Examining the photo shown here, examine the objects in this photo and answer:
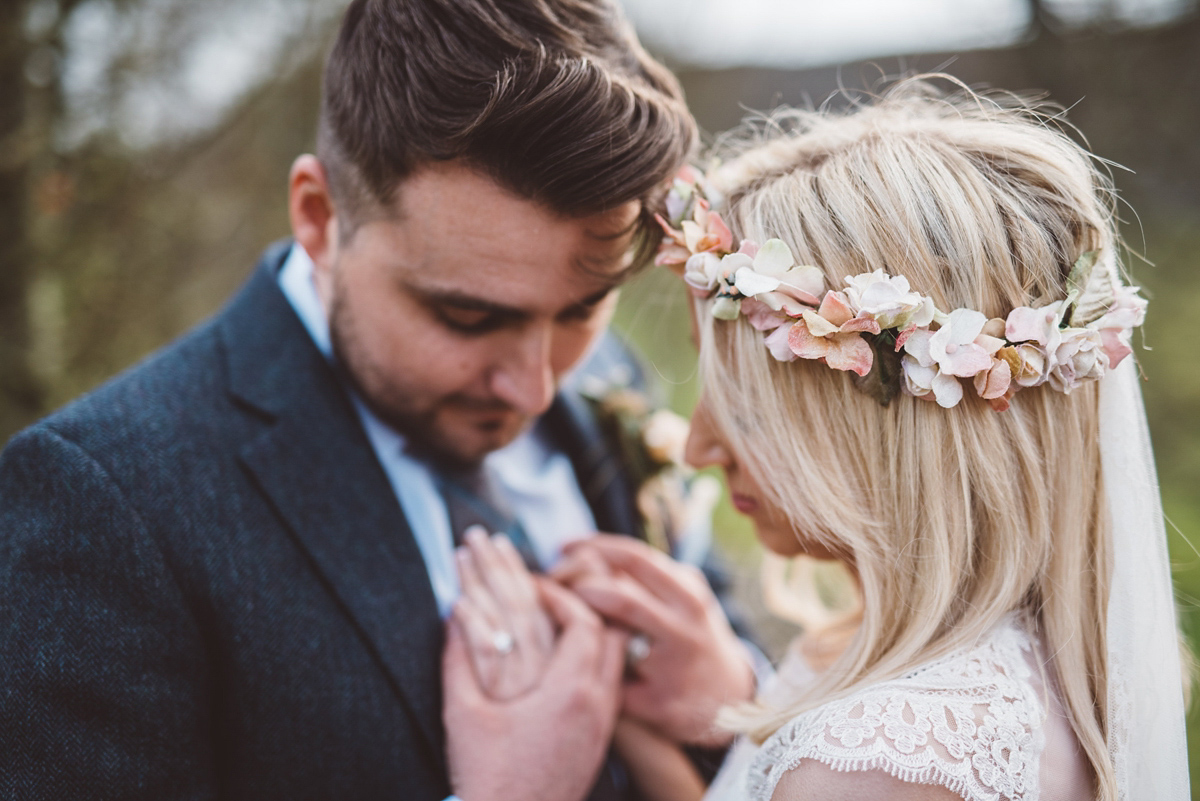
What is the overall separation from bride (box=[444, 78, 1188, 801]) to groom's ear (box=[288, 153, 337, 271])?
0.96 metres

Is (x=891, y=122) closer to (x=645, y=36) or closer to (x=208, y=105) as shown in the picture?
(x=208, y=105)

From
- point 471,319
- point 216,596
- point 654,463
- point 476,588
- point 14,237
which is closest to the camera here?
point 216,596

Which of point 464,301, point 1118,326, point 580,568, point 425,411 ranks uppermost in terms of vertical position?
point 464,301

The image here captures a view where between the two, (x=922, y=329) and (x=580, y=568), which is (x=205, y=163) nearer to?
(x=580, y=568)

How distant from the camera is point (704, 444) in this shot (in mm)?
1765

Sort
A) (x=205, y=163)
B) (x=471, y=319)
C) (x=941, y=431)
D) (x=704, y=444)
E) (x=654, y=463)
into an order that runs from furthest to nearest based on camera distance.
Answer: (x=205, y=163) → (x=654, y=463) → (x=471, y=319) → (x=704, y=444) → (x=941, y=431)

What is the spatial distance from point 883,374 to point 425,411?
45.2 inches

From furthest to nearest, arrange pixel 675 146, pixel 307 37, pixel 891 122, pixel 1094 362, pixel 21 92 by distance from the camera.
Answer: pixel 307 37, pixel 21 92, pixel 675 146, pixel 891 122, pixel 1094 362

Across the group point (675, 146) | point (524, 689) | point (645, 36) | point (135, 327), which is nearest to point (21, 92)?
point (135, 327)

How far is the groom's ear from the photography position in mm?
2014

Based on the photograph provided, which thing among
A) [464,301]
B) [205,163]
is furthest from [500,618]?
[205,163]

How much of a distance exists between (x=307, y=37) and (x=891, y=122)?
5.10 meters

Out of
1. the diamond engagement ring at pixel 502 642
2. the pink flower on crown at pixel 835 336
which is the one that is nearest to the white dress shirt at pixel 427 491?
the diamond engagement ring at pixel 502 642

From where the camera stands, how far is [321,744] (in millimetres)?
1664
